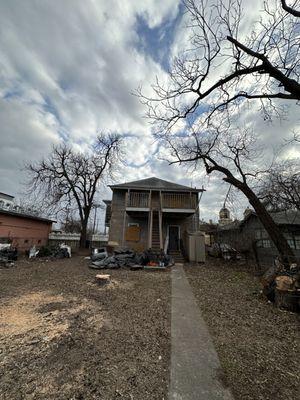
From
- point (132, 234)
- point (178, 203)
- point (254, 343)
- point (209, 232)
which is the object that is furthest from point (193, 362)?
point (209, 232)

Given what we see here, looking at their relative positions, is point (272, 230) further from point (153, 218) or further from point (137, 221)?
point (137, 221)

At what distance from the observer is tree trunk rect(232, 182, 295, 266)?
25.2 ft

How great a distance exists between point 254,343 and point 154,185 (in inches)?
533

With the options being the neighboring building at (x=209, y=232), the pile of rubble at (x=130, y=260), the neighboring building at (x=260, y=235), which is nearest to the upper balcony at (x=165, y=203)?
the pile of rubble at (x=130, y=260)

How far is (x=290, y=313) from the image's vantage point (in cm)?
431

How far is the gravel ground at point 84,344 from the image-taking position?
6.85ft

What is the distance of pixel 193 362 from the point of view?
2.57 m

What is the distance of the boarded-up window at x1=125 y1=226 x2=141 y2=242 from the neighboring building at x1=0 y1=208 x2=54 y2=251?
7.88 meters

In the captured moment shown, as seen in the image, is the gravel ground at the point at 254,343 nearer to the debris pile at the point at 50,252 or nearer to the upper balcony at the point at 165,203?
the upper balcony at the point at 165,203

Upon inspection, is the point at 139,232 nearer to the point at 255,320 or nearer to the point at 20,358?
the point at 255,320

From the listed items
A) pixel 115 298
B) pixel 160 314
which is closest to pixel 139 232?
pixel 115 298

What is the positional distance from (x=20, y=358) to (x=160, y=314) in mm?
2575

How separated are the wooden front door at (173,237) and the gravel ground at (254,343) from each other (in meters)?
8.95

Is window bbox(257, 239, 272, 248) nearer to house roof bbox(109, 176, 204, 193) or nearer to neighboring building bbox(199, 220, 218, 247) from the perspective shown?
house roof bbox(109, 176, 204, 193)
